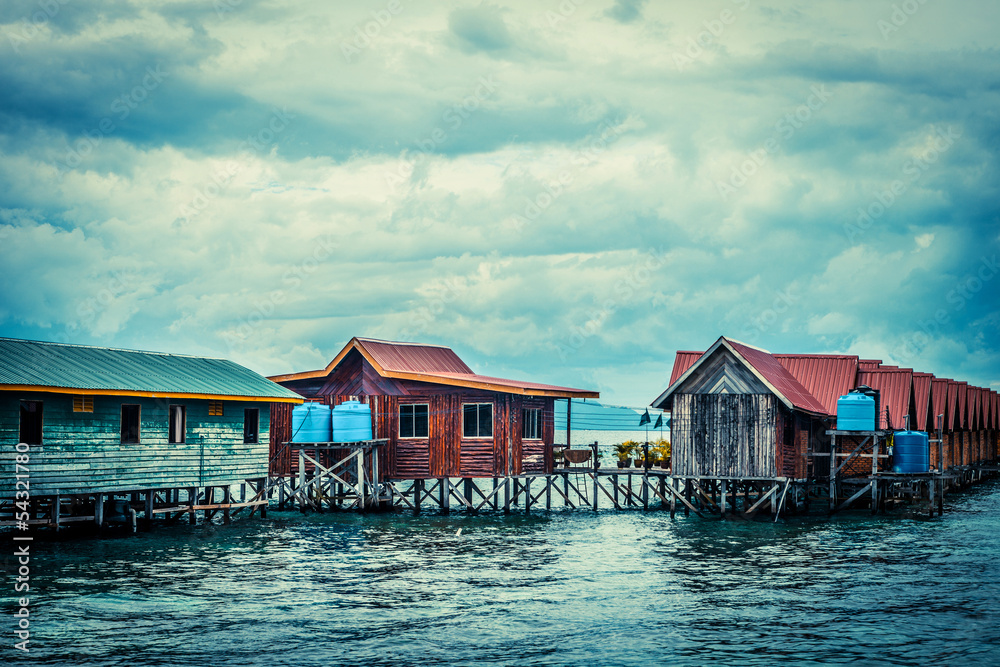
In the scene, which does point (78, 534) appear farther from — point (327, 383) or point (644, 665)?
point (644, 665)

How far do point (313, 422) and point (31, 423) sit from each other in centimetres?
1436

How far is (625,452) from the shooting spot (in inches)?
1945

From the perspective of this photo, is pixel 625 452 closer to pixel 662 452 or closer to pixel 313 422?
pixel 662 452

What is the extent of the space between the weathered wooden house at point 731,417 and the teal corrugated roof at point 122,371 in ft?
51.5

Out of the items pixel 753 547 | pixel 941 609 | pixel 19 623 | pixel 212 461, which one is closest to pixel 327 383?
pixel 212 461

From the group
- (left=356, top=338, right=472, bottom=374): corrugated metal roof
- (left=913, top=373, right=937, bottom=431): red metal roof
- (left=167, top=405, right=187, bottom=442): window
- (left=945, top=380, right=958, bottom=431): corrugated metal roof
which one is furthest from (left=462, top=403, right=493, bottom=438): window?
(left=945, top=380, right=958, bottom=431): corrugated metal roof

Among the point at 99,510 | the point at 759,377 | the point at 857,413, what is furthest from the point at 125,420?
the point at 857,413

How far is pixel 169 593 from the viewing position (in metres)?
24.8

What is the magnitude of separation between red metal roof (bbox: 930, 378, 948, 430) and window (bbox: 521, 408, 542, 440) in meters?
21.7

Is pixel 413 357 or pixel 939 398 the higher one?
pixel 413 357

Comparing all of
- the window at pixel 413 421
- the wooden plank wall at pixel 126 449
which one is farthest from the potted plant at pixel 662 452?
the wooden plank wall at pixel 126 449

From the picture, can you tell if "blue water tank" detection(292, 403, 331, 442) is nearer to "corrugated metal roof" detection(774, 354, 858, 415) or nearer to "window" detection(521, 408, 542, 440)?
"window" detection(521, 408, 542, 440)

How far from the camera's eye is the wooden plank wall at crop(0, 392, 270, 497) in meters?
32.6

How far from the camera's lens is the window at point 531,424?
4506 cm
